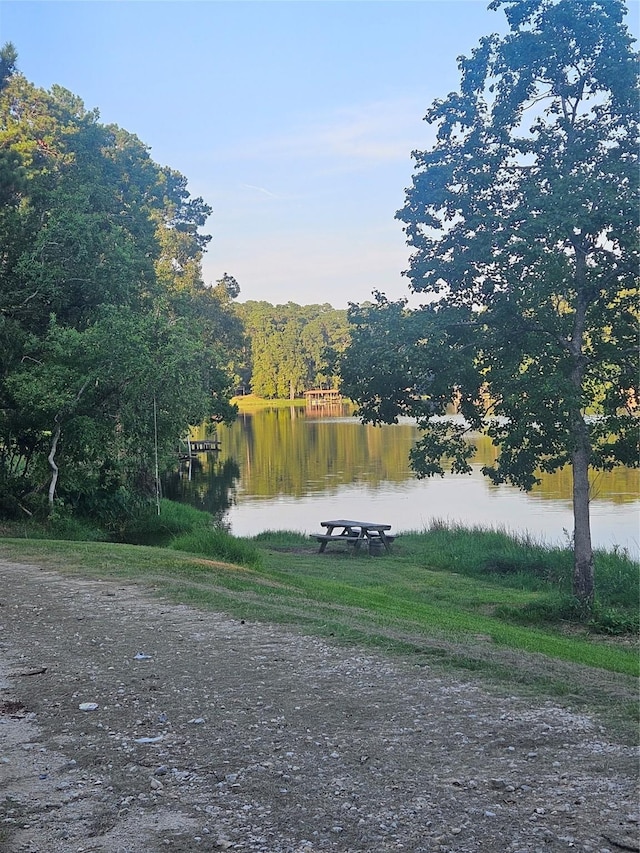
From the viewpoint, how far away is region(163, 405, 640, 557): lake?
78.0 feet

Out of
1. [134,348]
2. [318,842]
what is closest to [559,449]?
[134,348]

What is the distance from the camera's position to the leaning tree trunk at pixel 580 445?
10.8 m

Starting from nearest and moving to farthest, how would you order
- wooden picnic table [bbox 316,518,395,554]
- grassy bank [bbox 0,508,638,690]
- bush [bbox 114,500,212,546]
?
grassy bank [bbox 0,508,638,690], bush [bbox 114,500,212,546], wooden picnic table [bbox 316,518,395,554]

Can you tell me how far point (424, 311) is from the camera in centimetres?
1233

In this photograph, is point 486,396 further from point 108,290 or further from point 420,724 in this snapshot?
point 420,724

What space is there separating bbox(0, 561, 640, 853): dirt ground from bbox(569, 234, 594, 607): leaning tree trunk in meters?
5.96

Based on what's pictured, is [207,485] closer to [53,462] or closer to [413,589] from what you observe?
[53,462]

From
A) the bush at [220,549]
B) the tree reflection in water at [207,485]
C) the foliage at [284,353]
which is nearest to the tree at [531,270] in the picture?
the bush at [220,549]

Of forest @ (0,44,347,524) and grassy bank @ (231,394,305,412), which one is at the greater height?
grassy bank @ (231,394,305,412)

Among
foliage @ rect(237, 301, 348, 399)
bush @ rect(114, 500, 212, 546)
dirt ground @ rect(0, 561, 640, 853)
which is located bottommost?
bush @ rect(114, 500, 212, 546)

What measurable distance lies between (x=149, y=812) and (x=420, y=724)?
5.42ft

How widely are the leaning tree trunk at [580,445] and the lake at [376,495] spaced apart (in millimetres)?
4982

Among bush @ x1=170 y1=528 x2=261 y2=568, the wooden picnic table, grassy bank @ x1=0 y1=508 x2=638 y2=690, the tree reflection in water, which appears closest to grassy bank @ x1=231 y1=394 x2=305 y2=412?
the tree reflection in water

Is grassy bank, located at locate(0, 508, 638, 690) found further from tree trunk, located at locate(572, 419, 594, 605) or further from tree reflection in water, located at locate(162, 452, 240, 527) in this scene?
tree reflection in water, located at locate(162, 452, 240, 527)
